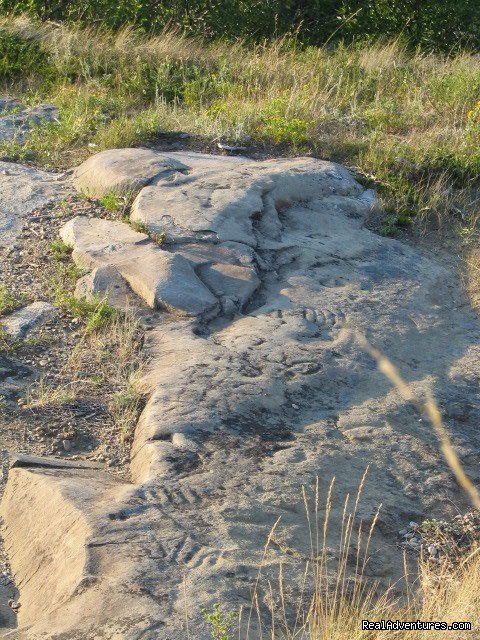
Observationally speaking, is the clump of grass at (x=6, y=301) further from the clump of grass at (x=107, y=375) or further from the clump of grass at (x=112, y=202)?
the clump of grass at (x=112, y=202)

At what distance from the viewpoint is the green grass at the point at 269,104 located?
272 inches

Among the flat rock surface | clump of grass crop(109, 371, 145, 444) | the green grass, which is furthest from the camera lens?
the green grass

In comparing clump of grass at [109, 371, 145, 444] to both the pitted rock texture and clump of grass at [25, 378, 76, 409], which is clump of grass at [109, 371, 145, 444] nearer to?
the pitted rock texture

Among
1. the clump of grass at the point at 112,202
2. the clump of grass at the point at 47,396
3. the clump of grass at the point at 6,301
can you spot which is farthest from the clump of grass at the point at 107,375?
the clump of grass at the point at 112,202

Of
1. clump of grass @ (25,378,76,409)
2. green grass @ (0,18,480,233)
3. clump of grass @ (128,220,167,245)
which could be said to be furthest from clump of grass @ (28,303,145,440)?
green grass @ (0,18,480,233)

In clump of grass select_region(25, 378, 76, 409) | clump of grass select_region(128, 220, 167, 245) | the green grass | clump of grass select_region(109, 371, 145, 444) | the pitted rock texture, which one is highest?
the green grass

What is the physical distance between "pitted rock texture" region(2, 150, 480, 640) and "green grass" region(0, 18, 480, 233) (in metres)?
0.59

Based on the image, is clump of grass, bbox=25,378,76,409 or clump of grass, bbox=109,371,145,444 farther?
clump of grass, bbox=25,378,76,409

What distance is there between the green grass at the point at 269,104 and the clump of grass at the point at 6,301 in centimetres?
106

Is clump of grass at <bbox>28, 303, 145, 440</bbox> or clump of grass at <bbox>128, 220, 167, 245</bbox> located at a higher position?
clump of grass at <bbox>128, 220, 167, 245</bbox>

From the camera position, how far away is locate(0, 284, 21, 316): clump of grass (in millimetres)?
4969

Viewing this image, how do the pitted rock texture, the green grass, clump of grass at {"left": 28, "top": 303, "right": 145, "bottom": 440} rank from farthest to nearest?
the green grass, clump of grass at {"left": 28, "top": 303, "right": 145, "bottom": 440}, the pitted rock texture

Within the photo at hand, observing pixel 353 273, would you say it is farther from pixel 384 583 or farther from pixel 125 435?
pixel 384 583

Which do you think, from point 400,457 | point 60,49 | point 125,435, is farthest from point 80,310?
point 60,49
